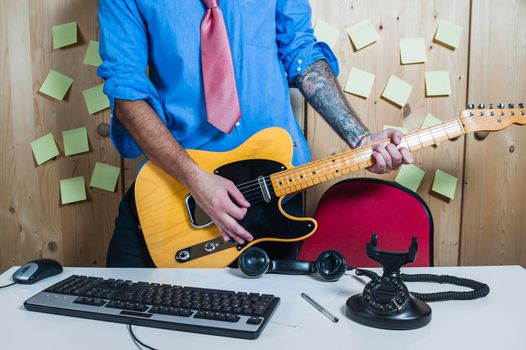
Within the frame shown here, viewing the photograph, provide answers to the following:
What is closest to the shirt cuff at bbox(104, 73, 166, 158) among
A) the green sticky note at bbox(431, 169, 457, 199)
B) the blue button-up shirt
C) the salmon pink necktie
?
the blue button-up shirt

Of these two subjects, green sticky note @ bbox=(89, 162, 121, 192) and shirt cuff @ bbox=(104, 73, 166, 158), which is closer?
shirt cuff @ bbox=(104, 73, 166, 158)

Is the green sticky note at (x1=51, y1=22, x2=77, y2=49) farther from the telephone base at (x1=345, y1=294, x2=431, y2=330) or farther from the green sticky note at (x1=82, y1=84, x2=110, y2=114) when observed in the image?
the telephone base at (x1=345, y1=294, x2=431, y2=330)

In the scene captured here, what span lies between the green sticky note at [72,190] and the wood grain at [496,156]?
1.52 metres

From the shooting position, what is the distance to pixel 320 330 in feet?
2.49

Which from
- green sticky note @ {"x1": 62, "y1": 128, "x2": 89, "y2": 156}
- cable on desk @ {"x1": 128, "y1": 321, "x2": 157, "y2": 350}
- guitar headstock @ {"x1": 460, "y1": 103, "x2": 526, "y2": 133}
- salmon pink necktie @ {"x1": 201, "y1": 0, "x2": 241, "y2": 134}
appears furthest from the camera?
green sticky note @ {"x1": 62, "y1": 128, "x2": 89, "y2": 156}

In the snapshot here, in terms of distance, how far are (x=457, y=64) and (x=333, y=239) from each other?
850 mm

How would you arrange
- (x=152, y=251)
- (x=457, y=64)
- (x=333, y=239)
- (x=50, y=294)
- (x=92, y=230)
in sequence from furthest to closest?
(x=92, y=230)
(x=457, y=64)
(x=333, y=239)
(x=152, y=251)
(x=50, y=294)

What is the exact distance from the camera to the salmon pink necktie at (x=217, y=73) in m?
1.38

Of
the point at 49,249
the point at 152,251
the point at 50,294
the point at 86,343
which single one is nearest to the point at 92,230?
the point at 49,249

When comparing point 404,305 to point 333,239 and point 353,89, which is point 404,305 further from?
point 353,89

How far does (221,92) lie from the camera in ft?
4.56

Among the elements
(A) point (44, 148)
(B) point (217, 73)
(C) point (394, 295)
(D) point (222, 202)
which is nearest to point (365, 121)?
(B) point (217, 73)

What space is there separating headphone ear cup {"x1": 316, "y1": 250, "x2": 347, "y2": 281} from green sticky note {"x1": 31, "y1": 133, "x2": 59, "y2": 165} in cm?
134

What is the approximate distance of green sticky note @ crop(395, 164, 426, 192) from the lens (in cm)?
185
